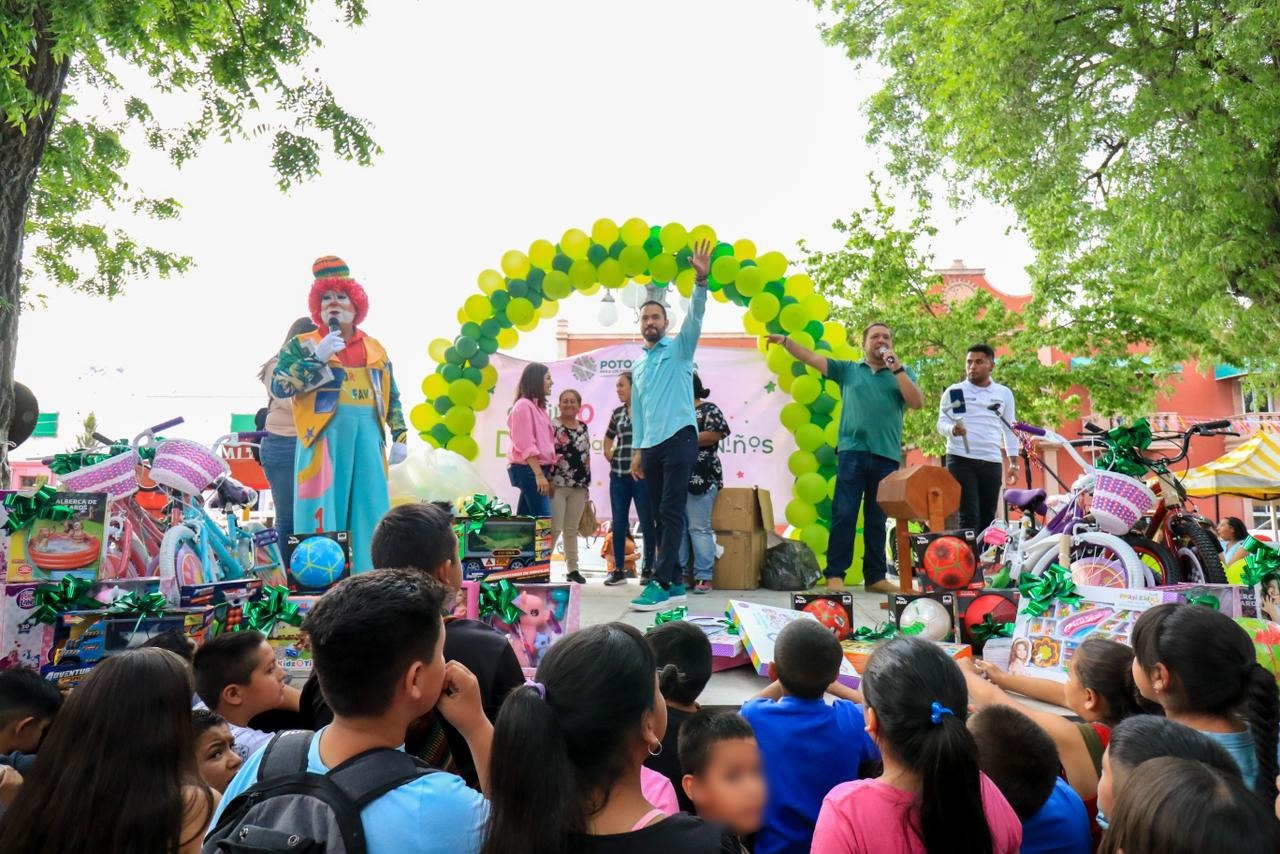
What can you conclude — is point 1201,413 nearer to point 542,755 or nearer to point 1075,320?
point 1075,320

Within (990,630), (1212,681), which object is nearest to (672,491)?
(990,630)

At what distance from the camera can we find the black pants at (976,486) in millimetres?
6328

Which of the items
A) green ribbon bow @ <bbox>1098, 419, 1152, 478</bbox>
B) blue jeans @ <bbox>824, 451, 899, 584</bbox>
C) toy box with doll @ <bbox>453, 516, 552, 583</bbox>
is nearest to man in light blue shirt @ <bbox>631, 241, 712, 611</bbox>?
toy box with doll @ <bbox>453, 516, 552, 583</bbox>

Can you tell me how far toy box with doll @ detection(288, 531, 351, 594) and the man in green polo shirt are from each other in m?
3.39

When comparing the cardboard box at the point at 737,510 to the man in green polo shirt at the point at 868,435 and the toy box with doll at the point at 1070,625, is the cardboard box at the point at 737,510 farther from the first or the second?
the toy box with doll at the point at 1070,625

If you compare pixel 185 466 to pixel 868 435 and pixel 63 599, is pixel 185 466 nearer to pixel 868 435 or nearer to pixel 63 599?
pixel 63 599

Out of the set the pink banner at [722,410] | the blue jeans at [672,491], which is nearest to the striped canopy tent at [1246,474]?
the pink banner at [722,410]

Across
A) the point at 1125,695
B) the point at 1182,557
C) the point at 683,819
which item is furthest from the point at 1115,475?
the point at 683,819

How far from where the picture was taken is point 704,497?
6992mm

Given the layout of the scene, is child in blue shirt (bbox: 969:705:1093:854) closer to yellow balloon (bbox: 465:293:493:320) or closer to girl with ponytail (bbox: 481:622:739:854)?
girl with ponytail (bbox: 481:622:739:854)

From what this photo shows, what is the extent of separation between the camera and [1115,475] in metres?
4.38

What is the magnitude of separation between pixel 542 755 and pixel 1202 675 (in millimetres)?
1664

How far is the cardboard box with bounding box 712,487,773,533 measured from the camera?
7141 millimetres

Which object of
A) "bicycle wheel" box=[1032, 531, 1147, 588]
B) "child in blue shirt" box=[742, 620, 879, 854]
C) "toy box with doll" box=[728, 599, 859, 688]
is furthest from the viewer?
"bicycle wheel" box=[1032, 531, 1147, 588]
